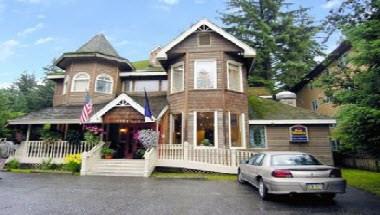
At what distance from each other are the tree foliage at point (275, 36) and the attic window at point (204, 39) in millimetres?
13919

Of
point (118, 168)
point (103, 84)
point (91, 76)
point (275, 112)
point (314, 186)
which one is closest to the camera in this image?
point (314, 186)

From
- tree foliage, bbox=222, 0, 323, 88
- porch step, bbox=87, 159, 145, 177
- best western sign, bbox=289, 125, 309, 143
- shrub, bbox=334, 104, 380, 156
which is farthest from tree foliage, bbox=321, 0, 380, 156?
tree foliage, bbox=222, 0, 323, 88

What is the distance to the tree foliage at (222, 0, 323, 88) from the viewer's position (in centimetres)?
2830

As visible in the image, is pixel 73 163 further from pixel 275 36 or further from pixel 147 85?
pixel 275 36

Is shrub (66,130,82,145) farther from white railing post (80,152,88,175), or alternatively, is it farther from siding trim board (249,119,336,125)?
siding trim board (249,119,336,125)

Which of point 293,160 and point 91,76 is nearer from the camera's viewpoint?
point 293,160

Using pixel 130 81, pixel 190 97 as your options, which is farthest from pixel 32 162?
pixel 190 97

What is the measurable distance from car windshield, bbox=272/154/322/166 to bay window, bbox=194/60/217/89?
852cm

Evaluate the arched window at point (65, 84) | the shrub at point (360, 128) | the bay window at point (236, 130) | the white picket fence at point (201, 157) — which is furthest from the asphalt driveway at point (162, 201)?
the arched window at point (65, 84)

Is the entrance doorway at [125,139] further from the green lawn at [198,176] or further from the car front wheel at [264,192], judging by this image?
the car front wheel at [264,192]

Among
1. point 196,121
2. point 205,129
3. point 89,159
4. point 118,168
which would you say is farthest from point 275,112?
point 89,159

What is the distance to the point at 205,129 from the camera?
48.6 ft

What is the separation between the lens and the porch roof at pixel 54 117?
1539 cm

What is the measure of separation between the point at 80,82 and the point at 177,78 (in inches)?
311
